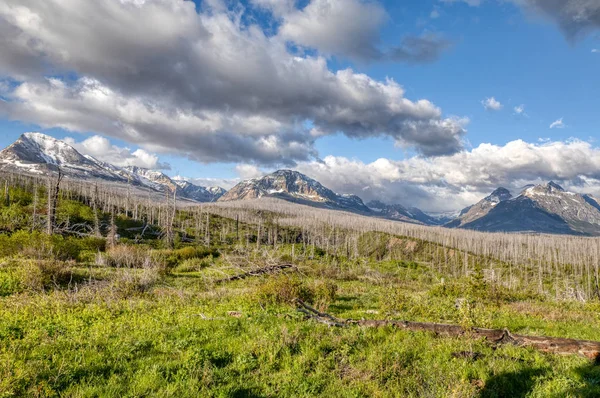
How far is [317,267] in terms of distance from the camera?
34.3 metres

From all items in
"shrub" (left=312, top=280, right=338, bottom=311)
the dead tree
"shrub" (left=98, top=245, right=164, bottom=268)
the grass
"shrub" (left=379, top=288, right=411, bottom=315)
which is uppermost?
the dead tree

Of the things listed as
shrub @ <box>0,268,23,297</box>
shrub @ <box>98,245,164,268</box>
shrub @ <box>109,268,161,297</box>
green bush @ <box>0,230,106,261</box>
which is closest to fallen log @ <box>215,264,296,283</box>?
shrub @ <box>109,268,161,297</box>

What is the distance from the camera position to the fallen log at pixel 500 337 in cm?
1057

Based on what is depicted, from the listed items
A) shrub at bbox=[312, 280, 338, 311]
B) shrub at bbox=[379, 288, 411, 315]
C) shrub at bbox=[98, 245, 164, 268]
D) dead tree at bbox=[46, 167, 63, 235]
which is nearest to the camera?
shrub at bbox=[379, 288, 411, 315]

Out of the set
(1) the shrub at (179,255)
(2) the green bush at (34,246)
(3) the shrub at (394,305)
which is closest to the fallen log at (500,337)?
(3) the shrub at (394,305)

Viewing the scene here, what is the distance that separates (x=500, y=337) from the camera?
38.4ft

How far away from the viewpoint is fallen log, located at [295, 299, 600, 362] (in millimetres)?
10570

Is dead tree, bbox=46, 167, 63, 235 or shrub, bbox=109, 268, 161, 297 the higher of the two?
dead tree, bbox=46, 167, 63, 235

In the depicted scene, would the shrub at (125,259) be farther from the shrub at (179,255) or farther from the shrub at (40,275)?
the shrub at (40,275)

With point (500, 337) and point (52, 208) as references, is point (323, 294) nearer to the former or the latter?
point (500, 337)

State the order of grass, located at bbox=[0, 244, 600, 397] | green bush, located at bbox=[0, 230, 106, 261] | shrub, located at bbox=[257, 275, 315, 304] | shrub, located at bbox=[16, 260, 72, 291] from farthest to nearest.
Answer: green bush, located at bbox=[0, 230, 106, 261]
shrub, located at bbox=[16, 260, 72, 291]
shrub, located at bbox=[257, 275, 315, 304]
grass, located at bbox=[0, 244, 600, 397]

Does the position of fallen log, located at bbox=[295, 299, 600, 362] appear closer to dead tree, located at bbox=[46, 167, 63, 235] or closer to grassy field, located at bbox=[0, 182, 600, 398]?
grassy field, located at bbox=[0, 182, 600, 398]

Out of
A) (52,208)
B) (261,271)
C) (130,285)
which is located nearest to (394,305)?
(261,271)

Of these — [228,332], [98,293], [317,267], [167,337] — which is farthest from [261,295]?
[317,267]
